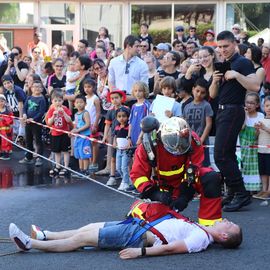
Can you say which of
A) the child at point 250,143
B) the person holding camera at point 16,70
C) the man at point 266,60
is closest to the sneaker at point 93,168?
the child at point 250,143

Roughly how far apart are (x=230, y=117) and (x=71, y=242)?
278cm

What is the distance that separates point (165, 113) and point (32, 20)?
15.2 metres

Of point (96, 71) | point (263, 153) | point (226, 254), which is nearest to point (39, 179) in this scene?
point (96, 71)

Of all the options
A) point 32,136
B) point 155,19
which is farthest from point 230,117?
point 155,19

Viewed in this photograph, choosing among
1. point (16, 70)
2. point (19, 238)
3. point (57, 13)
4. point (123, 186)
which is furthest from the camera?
point (57, 13)

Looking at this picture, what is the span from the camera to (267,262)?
5.57m

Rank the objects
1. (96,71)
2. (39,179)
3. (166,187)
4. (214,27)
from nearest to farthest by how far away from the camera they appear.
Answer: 1. (166,187)
2. (39,179)
3. (96,71)
4. (214,27)

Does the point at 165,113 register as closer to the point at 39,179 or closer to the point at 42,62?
the point at 39,179

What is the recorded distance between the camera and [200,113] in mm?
8516

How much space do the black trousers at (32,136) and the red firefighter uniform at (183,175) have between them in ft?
17.9

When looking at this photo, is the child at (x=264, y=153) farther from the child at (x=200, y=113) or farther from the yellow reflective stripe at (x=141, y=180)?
the yellow reflective stripe at (x=141, y=180)

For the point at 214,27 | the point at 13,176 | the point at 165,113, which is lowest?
the point at 13,176

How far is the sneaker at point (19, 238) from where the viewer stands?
18.5 ft

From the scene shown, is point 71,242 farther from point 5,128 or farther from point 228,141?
point 5,128
